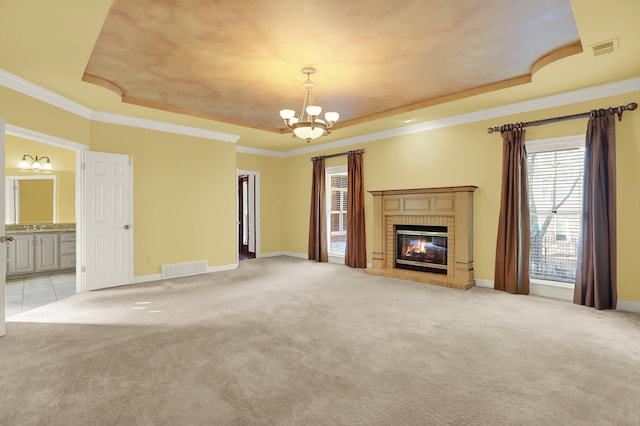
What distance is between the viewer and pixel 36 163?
270 inches

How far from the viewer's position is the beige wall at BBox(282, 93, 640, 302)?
4113 millimetres

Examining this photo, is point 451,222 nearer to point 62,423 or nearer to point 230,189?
point 230,189

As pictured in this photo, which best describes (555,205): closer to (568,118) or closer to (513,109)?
(568,118)

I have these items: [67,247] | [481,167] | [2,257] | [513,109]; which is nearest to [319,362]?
[2,257]

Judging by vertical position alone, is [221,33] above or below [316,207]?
above

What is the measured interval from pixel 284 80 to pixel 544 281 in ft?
14.7

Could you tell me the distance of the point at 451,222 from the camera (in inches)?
218

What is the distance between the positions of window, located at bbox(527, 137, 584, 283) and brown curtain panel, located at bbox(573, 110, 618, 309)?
30 cm

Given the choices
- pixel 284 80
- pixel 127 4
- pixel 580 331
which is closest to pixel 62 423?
pixel 127 4

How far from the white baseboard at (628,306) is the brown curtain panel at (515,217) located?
0.99 meters

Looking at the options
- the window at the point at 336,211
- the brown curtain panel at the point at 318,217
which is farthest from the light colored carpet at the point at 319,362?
the window at the point at 336,211

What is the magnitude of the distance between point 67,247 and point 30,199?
4.32 ft

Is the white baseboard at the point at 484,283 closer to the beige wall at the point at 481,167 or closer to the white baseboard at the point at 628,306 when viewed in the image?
the beige wall at the point at 481,167

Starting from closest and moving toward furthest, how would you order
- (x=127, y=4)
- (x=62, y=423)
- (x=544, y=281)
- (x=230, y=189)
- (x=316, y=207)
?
1. (x=62, y=423)
2. (x=127, y=4)
3. (x=544, y=281)
4. (x=230, y=189)
5. (x=316, y=207)
